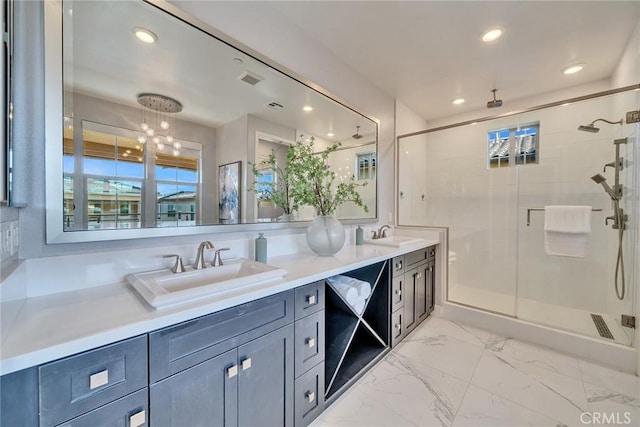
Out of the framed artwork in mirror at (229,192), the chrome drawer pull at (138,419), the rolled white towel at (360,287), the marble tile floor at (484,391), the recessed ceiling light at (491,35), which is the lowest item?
the marble tile floor at (484,391)

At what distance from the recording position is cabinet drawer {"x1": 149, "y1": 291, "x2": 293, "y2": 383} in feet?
2.55

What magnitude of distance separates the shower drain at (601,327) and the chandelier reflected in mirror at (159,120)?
3.37 m

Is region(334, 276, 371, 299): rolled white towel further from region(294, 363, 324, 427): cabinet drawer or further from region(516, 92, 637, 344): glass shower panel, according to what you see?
region(516, 92, 637, 344): glass shower panel

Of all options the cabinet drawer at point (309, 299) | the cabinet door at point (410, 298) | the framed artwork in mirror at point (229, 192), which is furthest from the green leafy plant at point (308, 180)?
the cabinet door at point (410, 298)

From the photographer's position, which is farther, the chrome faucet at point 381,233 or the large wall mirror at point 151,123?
the chrome faucet at point 381,233

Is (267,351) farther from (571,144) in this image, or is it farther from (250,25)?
(571,144)

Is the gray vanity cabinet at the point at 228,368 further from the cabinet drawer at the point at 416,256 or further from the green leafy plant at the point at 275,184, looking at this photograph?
the cabinet drawer at the point at 416,256

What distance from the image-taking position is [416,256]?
2.34 m

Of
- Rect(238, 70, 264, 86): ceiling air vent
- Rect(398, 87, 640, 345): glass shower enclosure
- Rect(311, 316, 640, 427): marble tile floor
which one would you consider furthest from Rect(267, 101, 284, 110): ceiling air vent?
Rect(311, 316, 640, 427): marble tile floor

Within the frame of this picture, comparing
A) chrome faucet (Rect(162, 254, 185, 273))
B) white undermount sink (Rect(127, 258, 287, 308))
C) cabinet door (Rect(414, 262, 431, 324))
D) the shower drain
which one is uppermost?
chrome faucet (Rect(162, 254, 185, 273))

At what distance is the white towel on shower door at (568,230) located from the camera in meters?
2.17

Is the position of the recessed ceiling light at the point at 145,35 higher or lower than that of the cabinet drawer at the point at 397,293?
higher

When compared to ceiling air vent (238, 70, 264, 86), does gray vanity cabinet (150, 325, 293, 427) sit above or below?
below

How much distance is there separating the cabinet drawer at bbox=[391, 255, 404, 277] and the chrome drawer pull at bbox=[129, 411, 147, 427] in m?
1.65
